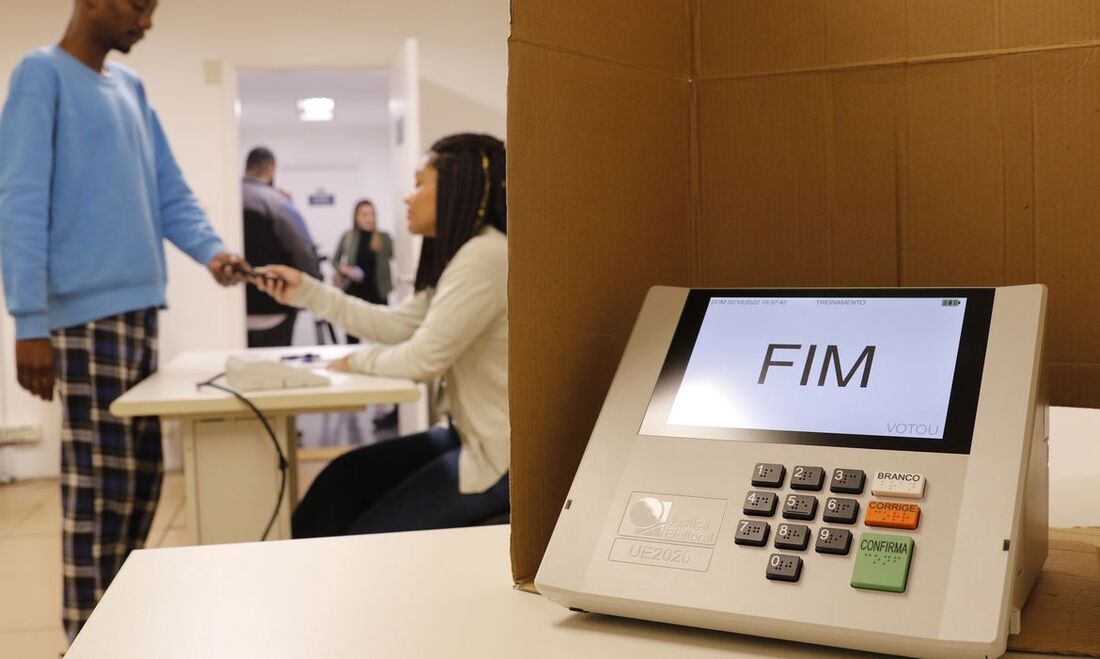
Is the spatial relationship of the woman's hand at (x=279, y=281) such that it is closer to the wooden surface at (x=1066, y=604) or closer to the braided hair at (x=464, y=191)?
the braided hair at (x=464, y=191)

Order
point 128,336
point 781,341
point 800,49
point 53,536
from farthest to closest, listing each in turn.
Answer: point 53,536 < point 128,336 < point 800,49 < point 781,341

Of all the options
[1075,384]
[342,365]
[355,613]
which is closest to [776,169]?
[1075,384]

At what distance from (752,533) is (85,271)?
6.42 ft

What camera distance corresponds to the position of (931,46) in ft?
2.12

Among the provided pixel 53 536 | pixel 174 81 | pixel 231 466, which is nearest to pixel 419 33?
pixel 174 81

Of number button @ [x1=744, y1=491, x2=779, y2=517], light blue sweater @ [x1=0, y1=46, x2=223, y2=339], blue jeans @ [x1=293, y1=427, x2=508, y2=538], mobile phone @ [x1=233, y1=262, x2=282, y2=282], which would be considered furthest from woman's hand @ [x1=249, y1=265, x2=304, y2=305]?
number button @ [x1=744, y1=491, x2=779, y2=517]

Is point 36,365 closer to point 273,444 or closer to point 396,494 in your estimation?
point 273,444

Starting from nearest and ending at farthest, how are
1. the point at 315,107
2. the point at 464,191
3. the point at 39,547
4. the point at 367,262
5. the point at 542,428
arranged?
the point at 542,428, the point at 464,191, the point at 39,547, the point at 367,262, the point at 315,107

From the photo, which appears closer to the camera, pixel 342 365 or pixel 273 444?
pixel 273 444

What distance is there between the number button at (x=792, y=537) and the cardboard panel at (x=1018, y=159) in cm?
27

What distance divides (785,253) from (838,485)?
26cm

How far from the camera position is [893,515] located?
463mm

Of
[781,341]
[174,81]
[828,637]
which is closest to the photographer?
[828,637]

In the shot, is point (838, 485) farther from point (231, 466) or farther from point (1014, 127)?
point (231, 466)
